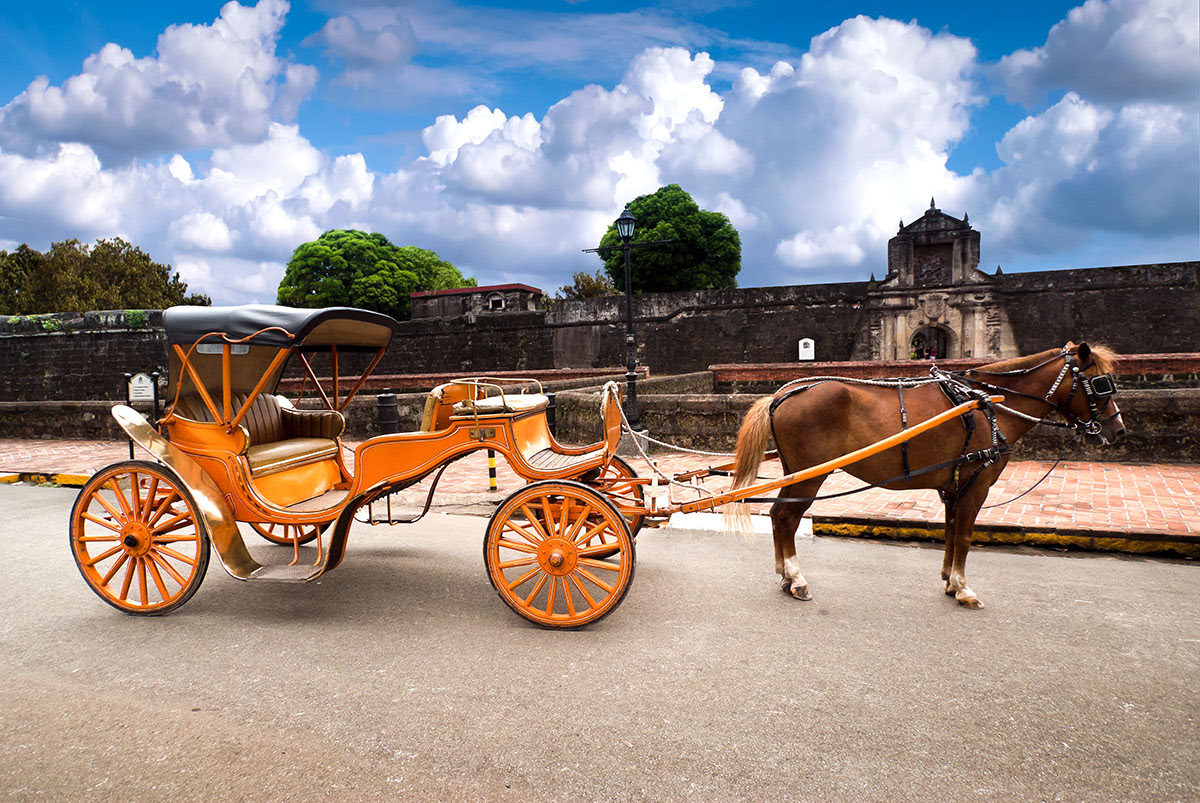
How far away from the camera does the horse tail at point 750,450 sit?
13.6ft

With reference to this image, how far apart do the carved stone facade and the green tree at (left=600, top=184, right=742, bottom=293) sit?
12921mm

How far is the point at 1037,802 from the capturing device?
2.26 meters

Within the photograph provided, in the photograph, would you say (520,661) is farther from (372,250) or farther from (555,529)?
(372,250)

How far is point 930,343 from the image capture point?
24969mm

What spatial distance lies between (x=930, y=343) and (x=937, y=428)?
23106 millimetres

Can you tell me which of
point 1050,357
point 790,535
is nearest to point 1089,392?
point 1050,357

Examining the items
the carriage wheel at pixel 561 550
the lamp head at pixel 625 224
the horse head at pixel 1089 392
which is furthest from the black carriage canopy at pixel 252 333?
the lamp head at pixel 625 224

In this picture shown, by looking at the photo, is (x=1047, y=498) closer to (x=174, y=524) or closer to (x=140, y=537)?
(x=174, y=524)

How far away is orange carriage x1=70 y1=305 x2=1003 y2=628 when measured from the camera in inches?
146

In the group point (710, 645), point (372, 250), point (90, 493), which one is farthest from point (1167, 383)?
point (372, 250)

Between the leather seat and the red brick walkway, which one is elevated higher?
the leather seat

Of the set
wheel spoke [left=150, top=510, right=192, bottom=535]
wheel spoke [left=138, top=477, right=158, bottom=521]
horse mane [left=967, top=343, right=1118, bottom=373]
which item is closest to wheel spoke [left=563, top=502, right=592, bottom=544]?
wheel spoke [left=150, top=510, right=192, bottom=535]

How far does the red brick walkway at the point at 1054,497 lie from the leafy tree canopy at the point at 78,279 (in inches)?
1324

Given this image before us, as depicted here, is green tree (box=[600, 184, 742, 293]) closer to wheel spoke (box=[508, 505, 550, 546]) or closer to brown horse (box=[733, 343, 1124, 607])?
brown horse (box=[733, 343, 1124, 607])
